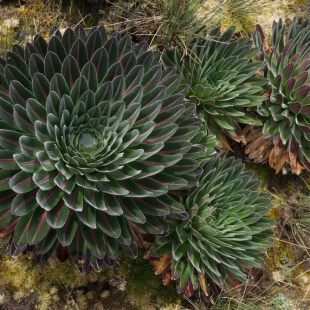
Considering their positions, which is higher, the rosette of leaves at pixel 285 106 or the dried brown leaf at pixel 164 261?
the rosette of leaves at pixel 285 106

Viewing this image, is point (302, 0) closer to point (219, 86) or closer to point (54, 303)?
point (219, 86)

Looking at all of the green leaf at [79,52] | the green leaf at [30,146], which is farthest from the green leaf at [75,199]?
the green leaf at [79,52]

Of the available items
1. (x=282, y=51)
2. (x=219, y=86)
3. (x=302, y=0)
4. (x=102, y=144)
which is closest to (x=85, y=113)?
(x=102, y=144)

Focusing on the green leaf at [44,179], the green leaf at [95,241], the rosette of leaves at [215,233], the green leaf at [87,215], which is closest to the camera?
the green leaf at [44,179]

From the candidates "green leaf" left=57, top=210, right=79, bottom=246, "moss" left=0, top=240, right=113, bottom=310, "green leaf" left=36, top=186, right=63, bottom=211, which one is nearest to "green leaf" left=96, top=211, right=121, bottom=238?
"green leaf" left=57, top=210, right=79, bottom=246

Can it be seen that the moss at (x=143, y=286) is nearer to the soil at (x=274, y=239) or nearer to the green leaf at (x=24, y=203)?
the soil at (x=274, y=239)

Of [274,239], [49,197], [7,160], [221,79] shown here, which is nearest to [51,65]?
[7,160]
